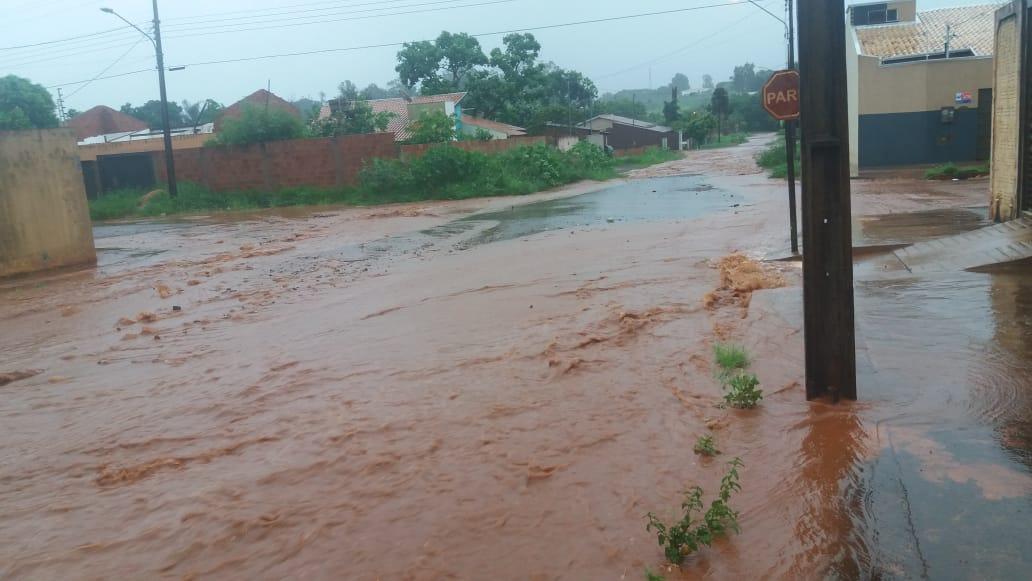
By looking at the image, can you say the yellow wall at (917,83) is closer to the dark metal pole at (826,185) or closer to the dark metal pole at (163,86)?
the dark metal pole at (826,185)

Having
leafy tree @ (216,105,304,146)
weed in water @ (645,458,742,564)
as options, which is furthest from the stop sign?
leafy tree @ (216,105,304,146)

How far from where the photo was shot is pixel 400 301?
1104cm

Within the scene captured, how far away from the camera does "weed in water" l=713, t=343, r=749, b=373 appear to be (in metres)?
6.70

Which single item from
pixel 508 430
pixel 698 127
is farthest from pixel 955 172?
pixel 698 127

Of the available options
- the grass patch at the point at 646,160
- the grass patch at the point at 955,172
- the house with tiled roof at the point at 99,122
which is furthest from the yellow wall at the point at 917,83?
the house with tiled roof at the point at 99,122

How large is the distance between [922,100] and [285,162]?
→ 933 inches

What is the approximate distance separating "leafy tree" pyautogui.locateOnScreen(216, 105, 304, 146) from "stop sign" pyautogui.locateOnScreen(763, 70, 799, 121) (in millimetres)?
27454

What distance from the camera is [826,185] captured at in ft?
17.0

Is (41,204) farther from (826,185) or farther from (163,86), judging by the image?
(163,86)

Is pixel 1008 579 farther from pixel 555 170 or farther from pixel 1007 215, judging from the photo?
pixel 555 170

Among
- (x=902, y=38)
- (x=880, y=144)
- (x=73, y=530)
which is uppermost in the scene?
(x=902, y=38)

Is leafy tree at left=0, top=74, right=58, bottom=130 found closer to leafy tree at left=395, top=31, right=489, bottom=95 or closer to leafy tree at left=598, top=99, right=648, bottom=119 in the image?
leafy tree at left=395, top=31, right=489, bottom=95

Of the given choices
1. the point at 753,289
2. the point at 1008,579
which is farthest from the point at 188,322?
the point at 1008,579

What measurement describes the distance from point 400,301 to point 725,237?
650 cm
